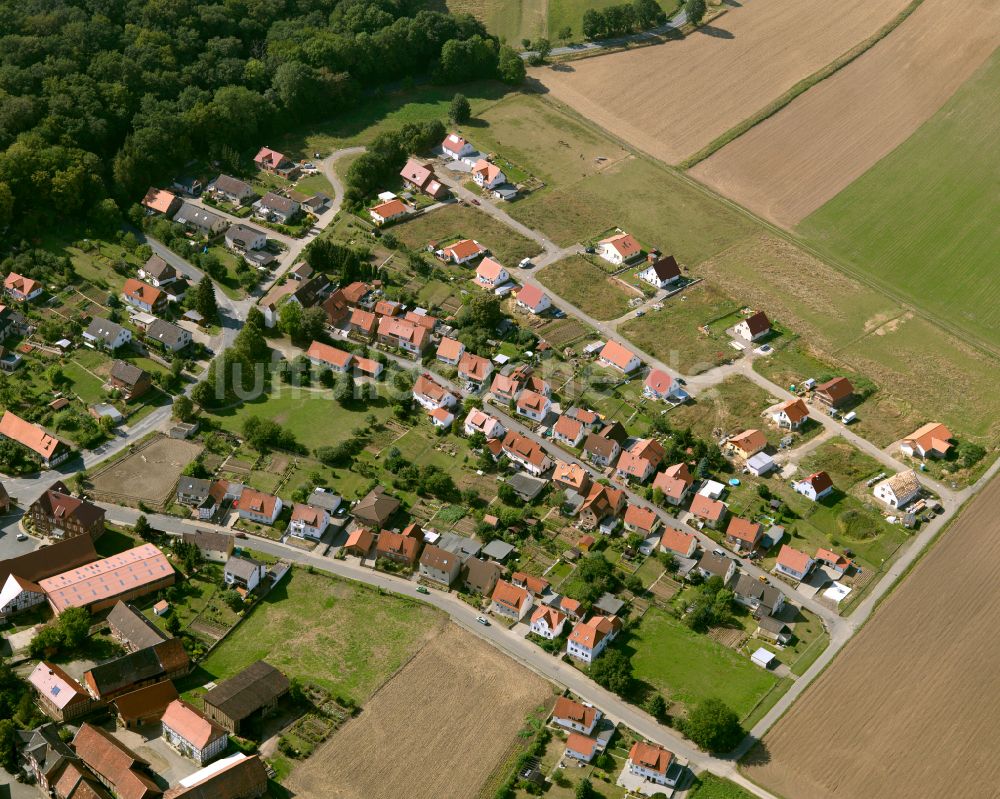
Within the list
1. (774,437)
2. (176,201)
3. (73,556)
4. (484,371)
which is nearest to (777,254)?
(774,437)

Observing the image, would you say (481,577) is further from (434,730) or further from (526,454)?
(526,454)

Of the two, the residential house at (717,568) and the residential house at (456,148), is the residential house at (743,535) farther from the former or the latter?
the residential house at (456,148)

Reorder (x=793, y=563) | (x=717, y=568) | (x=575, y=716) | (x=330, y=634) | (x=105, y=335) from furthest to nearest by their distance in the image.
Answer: (x=105, y=335) < (x=793, y=563) < (x=717, y=568) < (x=330, y=634) < (x=575, y=716)

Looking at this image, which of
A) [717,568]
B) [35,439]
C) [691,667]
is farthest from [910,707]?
[35,439]

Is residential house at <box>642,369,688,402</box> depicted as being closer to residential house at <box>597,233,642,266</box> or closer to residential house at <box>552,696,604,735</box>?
residential house at <box>597,233,642,266</box>

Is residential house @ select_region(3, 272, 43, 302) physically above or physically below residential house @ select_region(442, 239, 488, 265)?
below

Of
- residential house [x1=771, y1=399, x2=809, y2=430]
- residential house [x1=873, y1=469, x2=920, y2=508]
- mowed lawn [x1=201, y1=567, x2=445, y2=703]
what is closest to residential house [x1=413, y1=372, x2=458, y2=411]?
mowed lawn [x1=201, y1=567, x2=445, y2=703]
